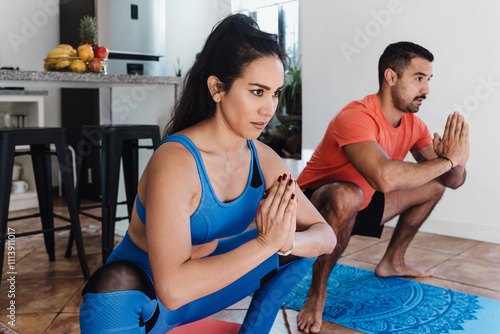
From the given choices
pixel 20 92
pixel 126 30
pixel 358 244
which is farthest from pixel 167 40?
pixel 358 244

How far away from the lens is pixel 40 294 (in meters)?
2.34

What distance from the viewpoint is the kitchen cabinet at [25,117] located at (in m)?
4.20

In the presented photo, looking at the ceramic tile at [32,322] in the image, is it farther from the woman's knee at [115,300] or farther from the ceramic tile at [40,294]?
the woman's knee at [115,300]

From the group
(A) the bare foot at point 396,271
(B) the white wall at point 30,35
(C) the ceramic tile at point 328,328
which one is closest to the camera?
(C) the ceramic tile at point 328,328

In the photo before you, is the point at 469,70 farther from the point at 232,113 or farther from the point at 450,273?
the point at 232,113

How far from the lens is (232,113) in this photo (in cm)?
130

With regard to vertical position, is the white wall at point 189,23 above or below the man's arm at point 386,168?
above

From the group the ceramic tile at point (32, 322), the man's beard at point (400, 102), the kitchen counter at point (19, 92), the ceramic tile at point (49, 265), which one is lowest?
the ceramic tile at point (49, 265)

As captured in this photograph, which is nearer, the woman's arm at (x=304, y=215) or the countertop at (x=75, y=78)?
the woman's arm at (x=304, y=215)

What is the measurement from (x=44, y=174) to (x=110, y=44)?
202 cm

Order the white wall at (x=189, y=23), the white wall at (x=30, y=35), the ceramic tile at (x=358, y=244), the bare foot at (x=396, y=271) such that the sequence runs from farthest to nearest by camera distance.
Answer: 1. the white wall at (x=30, y=35)
2. the white wall at (x=189, y=23)
3. the ceramic tile at (x=358, y=244)
4. the bare foot at (x=396, y=271)

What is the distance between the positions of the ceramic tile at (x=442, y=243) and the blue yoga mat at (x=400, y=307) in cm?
71

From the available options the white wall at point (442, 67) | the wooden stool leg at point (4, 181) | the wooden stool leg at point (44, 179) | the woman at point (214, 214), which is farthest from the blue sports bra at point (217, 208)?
the white wall at point (442, 67)

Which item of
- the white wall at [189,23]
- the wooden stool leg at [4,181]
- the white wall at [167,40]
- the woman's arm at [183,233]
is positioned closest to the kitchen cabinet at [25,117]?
the white wall at [167,40]
